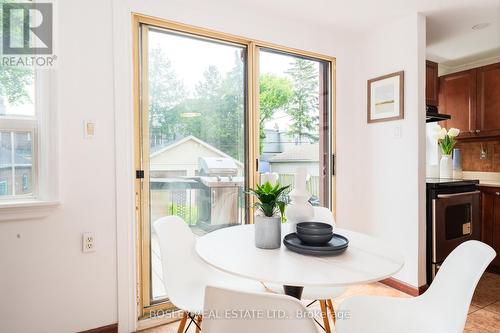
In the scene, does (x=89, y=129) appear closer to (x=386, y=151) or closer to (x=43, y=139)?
(x=43, y=139)

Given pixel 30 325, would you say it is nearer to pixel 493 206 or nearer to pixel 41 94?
pixel 41 94

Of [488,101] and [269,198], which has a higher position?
[488,101]

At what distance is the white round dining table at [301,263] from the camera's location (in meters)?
1.00

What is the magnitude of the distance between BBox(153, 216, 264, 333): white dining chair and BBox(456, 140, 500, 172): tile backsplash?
11.3ft

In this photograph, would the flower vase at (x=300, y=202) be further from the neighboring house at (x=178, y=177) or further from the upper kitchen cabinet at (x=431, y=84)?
the upper kitchen cabinet at (x=431, y=84)

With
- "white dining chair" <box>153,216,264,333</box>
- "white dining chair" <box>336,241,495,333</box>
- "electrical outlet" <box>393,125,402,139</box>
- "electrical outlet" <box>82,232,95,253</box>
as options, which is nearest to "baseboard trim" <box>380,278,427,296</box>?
"electrical outlet" <box>393,125,402,139</box>

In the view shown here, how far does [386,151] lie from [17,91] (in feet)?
9.37

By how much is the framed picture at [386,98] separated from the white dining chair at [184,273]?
2.01m

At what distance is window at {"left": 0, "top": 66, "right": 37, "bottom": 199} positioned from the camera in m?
1.72

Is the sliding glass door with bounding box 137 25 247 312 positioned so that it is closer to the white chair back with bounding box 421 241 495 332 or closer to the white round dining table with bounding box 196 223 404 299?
the white round dining table with bounding box 196 223 404 299

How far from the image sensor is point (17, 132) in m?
1.74

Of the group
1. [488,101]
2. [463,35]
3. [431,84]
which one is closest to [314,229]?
[431,84]

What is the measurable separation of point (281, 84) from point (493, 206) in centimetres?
252

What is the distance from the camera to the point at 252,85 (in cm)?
258
